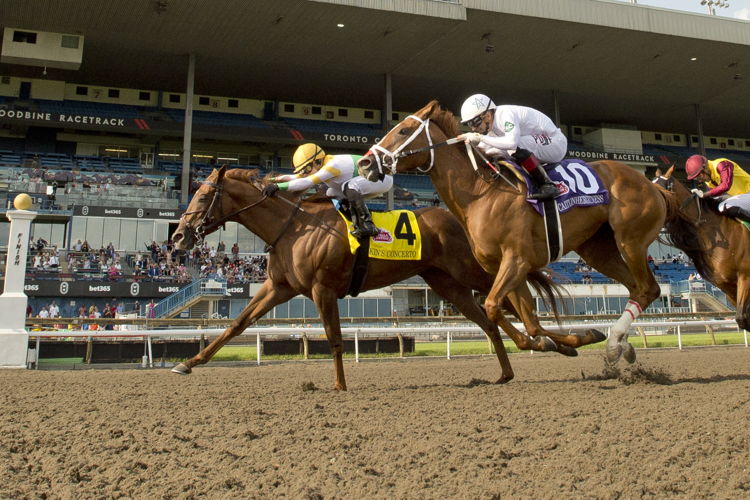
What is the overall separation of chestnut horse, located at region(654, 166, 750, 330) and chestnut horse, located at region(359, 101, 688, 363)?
81cm

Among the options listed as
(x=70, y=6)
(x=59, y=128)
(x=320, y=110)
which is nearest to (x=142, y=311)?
(x=70, y=6)

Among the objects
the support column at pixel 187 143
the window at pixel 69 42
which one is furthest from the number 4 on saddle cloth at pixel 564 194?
the window at pixel 69 42

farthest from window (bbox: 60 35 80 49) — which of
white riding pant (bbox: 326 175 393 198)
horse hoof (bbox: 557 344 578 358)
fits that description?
horse hoof (bbox: 557 344 578 358)

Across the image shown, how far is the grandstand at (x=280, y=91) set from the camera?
81.9 feet

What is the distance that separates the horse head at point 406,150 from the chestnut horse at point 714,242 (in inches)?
99.5

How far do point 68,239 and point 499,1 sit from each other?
2147cm

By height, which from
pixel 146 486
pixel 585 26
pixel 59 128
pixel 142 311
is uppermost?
pixel 585 26

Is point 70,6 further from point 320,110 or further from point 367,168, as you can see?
point 367,168

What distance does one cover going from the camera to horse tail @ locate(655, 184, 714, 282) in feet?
19.7

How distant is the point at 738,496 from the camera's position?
2.26 metres

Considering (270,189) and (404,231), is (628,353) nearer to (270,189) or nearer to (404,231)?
(404,231)

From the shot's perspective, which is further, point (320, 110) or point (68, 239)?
point (320, 110)

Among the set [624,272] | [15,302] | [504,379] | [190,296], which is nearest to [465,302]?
[504,379]

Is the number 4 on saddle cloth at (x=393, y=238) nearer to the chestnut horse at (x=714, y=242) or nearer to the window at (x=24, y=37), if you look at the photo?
the chestnut horse at (x=714, y=242)
